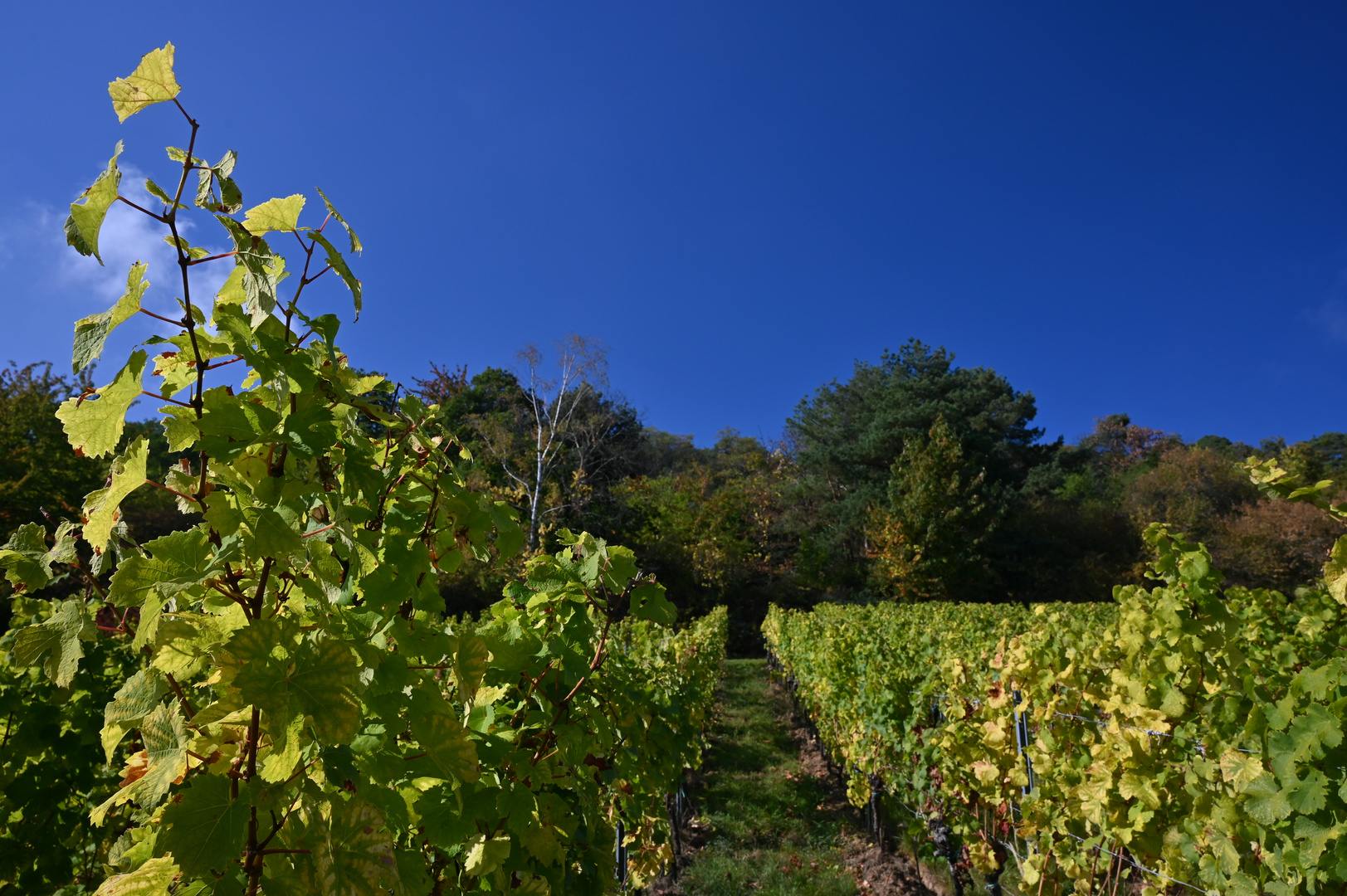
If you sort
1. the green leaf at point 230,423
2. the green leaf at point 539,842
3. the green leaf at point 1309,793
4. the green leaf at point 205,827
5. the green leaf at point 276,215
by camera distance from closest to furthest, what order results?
the green leaf at point 205,827, the green leaf at point 230,423, the green leaf at point 276,215, the green leaf at point 539,842, the green leaf at point 1309,793

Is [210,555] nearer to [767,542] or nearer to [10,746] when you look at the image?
[10,746]

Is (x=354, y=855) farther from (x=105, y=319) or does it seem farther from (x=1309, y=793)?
(x=1309, y=793)

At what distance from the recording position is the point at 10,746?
2.74m

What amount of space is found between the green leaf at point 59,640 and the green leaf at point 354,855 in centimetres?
38

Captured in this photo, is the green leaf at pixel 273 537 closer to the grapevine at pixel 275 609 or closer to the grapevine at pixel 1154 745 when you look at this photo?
the grapevine at pixel 275 609

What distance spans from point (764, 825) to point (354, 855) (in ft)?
18.6

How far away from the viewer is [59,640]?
88 centimetres

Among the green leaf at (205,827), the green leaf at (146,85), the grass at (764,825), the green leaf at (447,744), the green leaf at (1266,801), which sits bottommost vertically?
the grass at (764,825)

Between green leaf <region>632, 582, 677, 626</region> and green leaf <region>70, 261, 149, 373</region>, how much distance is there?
3.79ft

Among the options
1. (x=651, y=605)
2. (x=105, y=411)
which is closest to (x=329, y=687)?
(x=105, y=411)

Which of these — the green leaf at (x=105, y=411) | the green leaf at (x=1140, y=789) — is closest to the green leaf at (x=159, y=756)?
the green leaf at (x=105, y=411)

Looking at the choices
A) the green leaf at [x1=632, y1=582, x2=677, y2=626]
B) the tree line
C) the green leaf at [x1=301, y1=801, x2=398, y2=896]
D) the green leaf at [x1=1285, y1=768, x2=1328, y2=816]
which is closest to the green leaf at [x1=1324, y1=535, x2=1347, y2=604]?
the green leaf at [x1=1285, y1=768, x2=1328, y2=816]

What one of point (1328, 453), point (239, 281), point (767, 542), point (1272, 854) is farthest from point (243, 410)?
point (1328, 453)

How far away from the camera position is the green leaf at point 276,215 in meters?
0.94
